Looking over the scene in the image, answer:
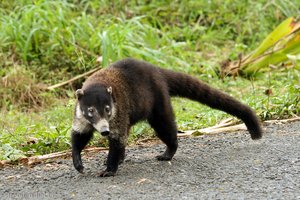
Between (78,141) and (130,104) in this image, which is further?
(130,104)

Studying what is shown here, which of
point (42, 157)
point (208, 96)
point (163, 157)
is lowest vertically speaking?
point (42, 157)

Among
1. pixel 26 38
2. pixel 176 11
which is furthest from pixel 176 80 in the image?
pixel 176 11

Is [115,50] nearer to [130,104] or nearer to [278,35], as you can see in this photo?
[278,35]

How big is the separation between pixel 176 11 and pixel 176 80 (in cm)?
596

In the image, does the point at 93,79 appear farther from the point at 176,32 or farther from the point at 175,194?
the point at 176,32

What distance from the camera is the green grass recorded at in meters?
7.94

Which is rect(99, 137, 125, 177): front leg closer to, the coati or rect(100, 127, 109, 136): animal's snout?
the coati

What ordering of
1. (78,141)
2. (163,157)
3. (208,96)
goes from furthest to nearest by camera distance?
(208,96) → (163,157) → (78,141)

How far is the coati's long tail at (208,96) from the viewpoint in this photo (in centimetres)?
689

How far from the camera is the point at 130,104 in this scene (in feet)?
20.7

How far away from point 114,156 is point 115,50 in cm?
380

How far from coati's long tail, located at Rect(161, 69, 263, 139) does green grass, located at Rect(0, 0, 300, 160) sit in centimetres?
71

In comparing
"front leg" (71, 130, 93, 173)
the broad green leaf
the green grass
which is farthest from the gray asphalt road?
the broad green leaf

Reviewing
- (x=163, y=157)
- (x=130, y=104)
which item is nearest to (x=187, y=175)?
(x=163, y=157)
